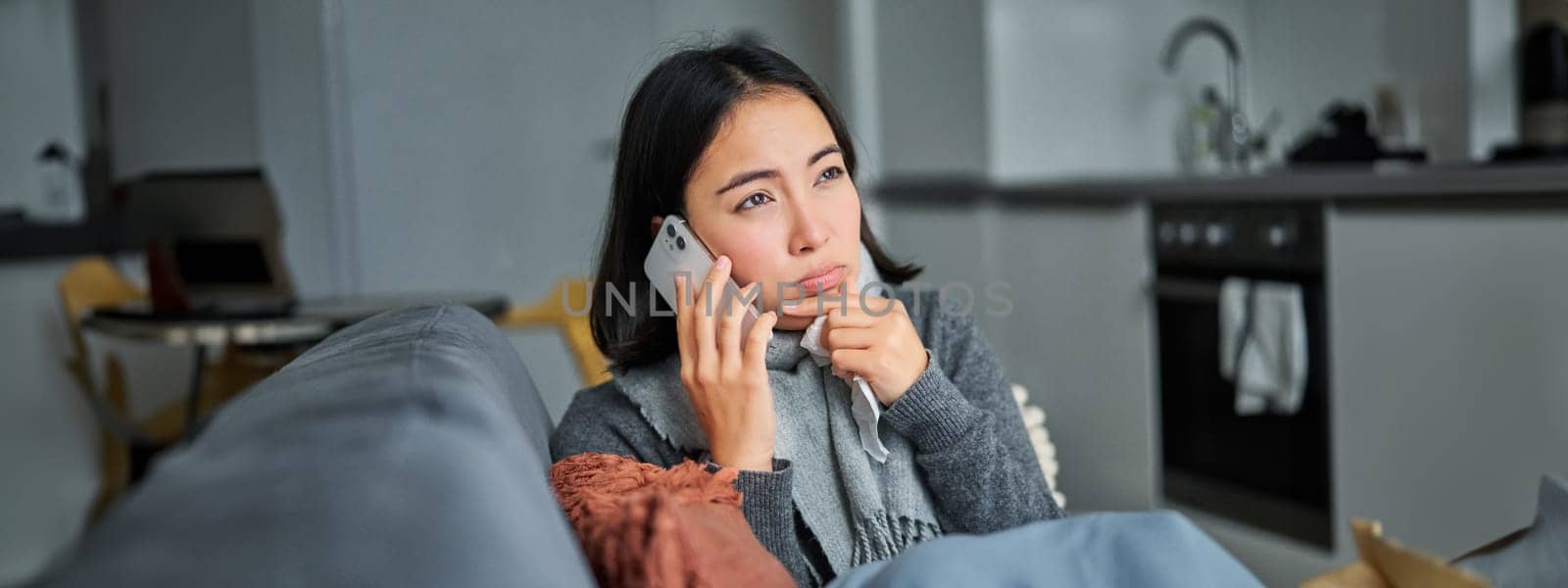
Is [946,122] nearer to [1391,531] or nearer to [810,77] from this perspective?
[1391,531]

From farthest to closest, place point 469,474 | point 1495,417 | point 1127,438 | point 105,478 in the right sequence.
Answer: point 105,478
point 1127,438
point 1495,417
point 469,474

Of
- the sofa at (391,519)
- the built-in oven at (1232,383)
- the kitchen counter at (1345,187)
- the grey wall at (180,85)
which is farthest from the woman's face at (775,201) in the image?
the grey wall at (180,85)

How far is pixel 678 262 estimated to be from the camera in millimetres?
1062

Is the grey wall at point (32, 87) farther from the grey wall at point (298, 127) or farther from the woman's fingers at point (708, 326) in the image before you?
the woman's fingers at point (708, 326)

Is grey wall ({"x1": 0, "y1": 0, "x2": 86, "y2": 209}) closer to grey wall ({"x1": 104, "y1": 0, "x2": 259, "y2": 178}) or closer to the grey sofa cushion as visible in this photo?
grey wall ({"x1": 104, "y1": 0, "x2": 259, "y2": 178})

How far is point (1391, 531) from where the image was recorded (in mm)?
2533

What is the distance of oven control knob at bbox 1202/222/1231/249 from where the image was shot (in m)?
2.94

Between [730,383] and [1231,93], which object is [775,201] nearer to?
[730,383]

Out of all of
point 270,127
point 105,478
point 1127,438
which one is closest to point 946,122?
point 1127,438

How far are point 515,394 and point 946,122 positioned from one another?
3613mm

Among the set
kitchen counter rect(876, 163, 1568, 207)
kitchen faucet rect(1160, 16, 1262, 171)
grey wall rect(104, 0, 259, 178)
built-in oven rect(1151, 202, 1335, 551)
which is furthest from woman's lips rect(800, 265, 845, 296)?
grey wall rect(104, 0, 259, 178)

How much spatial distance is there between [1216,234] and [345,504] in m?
2.76

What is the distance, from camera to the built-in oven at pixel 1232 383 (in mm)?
2713

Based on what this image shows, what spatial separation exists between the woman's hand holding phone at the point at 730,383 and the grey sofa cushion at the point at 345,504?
38cm
